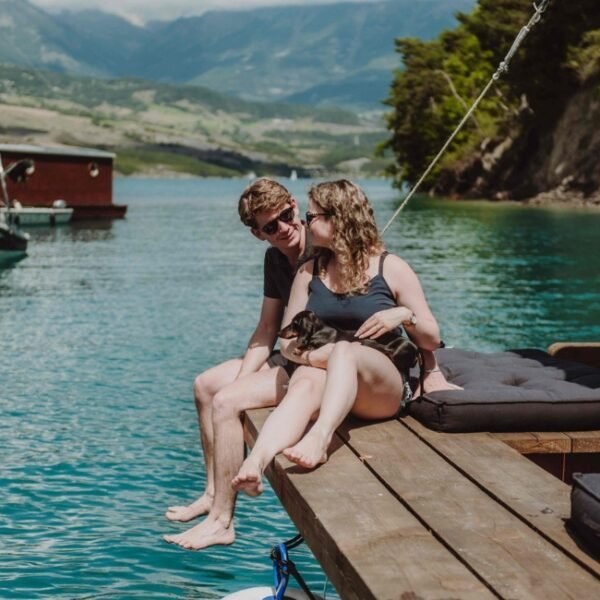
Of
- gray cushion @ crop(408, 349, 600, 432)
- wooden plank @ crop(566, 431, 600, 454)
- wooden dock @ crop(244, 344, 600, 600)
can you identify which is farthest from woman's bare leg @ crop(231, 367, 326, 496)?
wooden plank @ crop(566, 431, 600, 454)

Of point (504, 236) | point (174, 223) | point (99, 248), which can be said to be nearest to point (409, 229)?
point (504, 236)

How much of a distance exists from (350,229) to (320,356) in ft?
2.21

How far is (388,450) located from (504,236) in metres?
33.9

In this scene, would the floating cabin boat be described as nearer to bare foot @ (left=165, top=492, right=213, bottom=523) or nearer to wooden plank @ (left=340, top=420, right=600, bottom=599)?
bare foot @ (left=165, top=492, right=213, bottom=523)

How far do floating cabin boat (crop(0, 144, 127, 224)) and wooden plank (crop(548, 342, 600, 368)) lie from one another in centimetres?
4304

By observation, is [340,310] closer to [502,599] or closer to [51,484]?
[502,599]

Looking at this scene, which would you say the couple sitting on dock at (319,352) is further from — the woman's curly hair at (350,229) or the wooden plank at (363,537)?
the wooden plank at (363,537)

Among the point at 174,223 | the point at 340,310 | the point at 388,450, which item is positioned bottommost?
the point at 174,223

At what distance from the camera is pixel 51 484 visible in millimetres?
9078

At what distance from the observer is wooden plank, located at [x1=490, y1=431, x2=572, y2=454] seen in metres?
5.87

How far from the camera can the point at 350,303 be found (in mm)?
5992

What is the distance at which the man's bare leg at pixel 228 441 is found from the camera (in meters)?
5.83

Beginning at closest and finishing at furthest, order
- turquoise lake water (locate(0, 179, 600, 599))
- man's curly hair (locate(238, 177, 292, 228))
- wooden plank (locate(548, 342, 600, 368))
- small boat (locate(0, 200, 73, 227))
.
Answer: man's curly hair (locate(238, 177, 292, 228)) → turquoise lake water (locate(0, 179, 600, 599)) → wooden plank (locate(548, 342, 600, 368)) → small boat (locate(0, 200, 73, 227))

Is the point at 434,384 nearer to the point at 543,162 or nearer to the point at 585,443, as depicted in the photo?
the point at 585,443
